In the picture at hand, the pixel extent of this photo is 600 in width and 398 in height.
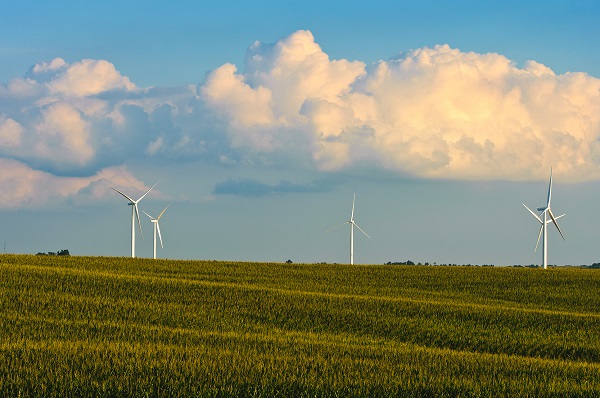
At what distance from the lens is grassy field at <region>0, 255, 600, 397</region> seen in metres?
22.1

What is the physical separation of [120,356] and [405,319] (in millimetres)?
21401

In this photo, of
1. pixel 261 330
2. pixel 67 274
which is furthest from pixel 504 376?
pixel 67 274

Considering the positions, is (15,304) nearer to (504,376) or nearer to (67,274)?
(67,274)

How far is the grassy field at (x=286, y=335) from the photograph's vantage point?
72.4 ft

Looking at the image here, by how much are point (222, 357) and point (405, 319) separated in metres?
19.1

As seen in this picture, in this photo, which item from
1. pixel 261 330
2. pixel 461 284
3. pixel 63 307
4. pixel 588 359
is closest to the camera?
pixel 588 359

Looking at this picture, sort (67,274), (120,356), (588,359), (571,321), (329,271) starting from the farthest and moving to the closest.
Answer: (329,271), (67,274), (571,321), (588,359), (120,356)

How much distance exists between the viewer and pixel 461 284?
70.2 metres

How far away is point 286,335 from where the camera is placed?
36500 millimetres

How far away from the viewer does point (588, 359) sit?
35.9 m

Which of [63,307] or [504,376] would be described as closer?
[504,376]

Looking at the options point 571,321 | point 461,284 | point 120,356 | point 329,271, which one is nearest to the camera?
point 120,356

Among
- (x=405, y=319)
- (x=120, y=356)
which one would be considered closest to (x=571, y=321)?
(x=405, y=319)

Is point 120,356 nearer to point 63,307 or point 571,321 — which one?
point 63,307
